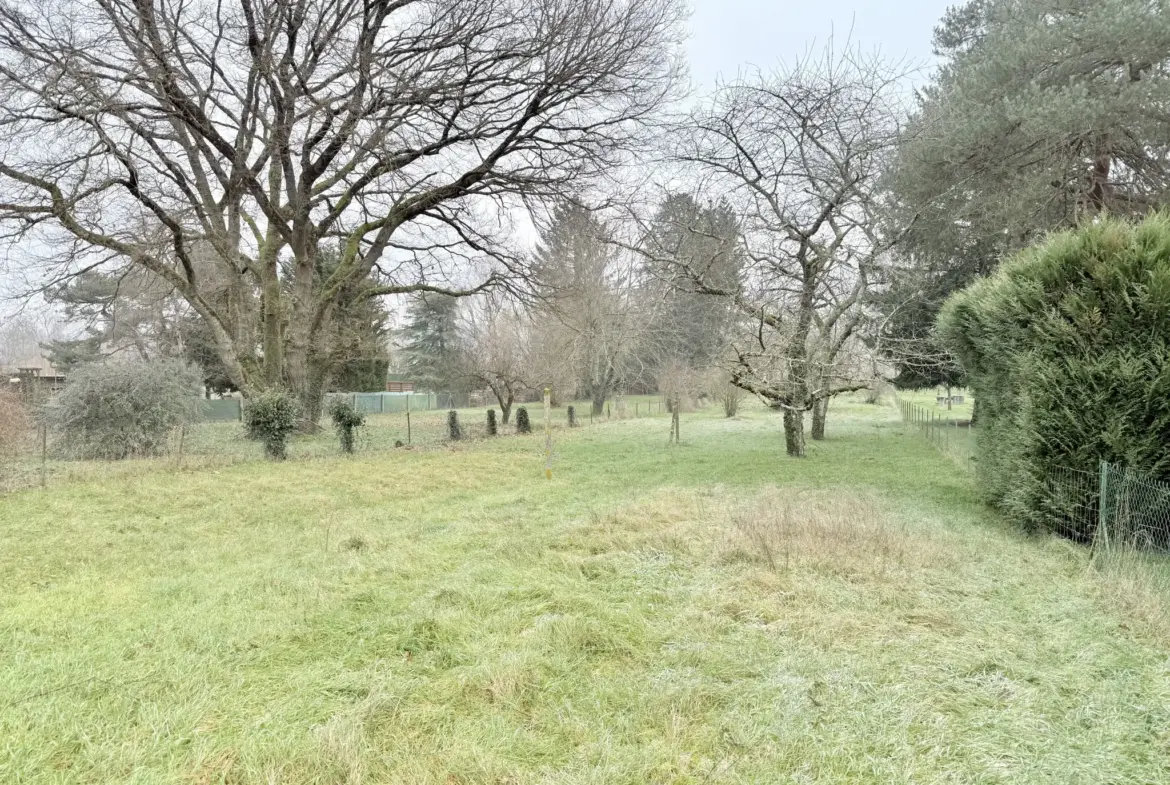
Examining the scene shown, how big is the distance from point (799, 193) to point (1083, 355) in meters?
7.42

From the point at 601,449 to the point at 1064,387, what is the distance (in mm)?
9508

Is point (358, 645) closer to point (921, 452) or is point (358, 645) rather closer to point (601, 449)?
point (601, 449)

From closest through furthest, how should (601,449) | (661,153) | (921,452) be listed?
(661,153), (921,452), (601,449)

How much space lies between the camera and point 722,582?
4043mm

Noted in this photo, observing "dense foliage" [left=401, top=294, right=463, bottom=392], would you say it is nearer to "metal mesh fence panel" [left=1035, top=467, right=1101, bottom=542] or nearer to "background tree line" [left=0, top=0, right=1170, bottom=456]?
"background tree line" [left=0, top=0, right=1170, bottom=456]

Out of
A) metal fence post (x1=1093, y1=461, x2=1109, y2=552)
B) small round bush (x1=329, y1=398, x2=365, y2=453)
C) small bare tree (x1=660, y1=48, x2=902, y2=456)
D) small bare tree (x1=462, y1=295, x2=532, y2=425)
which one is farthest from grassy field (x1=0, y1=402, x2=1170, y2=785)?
small bare tree (x1=462, y1=295, x2=532, y2=425)

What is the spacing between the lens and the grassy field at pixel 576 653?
2.17 meters

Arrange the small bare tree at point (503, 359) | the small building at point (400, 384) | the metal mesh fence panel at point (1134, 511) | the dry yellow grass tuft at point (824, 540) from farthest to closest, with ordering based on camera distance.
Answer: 1. the small building at point (400, 384)
2. the small bare tree at point (503, 359)
3. the metal mesh fence panel at point (1134, 511)
4. the dry yellow grass tuft at point (824, 540)

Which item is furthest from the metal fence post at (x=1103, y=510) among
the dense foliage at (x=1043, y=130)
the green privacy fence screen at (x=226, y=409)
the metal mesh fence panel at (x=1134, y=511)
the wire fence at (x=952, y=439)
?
the green privacy fence screen at (x=226, y=409)

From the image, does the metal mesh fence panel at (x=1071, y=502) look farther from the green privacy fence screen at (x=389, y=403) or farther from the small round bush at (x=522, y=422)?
the green privacy fence screen at (x=389, y=403)

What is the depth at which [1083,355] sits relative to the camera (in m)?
5.16

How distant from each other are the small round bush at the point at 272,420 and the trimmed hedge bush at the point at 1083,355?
11216 millimetres

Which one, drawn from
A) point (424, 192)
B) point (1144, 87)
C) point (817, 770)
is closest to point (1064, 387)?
point (817, 770)

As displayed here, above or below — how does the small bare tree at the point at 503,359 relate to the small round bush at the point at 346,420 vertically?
above
